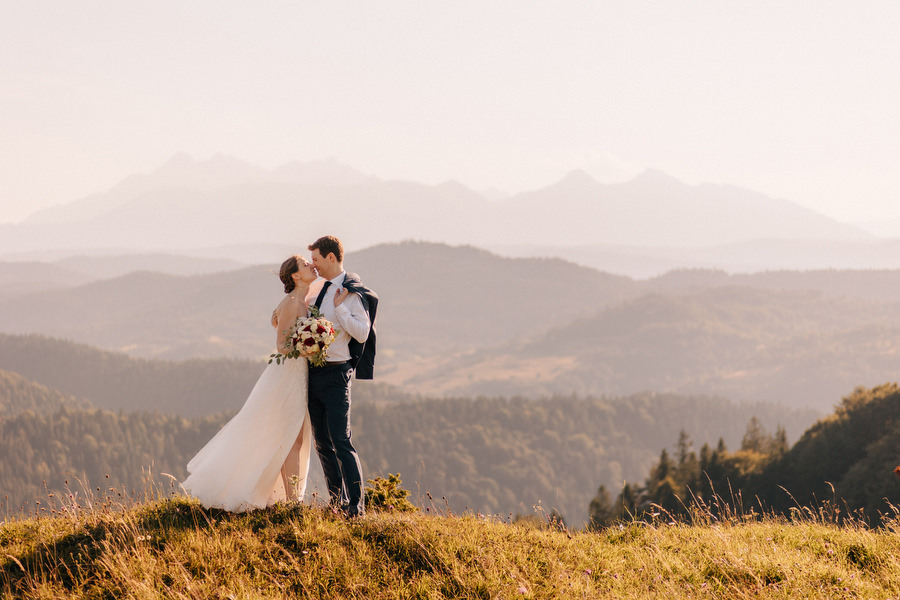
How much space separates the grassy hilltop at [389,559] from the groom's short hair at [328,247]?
8.96 ft

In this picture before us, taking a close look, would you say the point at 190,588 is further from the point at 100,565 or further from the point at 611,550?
the point at 611,550

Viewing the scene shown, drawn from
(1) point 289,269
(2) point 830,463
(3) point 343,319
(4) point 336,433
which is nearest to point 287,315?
(1) point 289,269

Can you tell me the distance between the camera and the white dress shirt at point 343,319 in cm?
672

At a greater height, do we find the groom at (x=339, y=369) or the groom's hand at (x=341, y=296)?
the groom's hand at (x=341, y=296)

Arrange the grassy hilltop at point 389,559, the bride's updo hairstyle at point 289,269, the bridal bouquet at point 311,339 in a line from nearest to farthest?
the grassy hilltop at point 389,559
the bridal bouquet at point 311,339
the bride's updo hairstyle at point 289,269

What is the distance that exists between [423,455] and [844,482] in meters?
169

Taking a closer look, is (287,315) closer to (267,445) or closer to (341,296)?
(341,296)

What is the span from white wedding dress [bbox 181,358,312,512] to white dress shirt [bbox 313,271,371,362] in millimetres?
440

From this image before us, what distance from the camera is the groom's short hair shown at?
699 cm

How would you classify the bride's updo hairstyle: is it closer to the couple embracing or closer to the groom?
the couple embracing

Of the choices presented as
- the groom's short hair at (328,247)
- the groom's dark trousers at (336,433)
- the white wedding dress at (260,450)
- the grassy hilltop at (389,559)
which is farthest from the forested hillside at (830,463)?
the groom's short hair at (328,247)

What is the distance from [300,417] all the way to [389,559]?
191cm

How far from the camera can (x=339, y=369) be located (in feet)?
22.7

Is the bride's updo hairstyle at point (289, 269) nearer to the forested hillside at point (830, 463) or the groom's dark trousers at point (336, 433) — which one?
the groom's dark trousers at point (336, 433)
